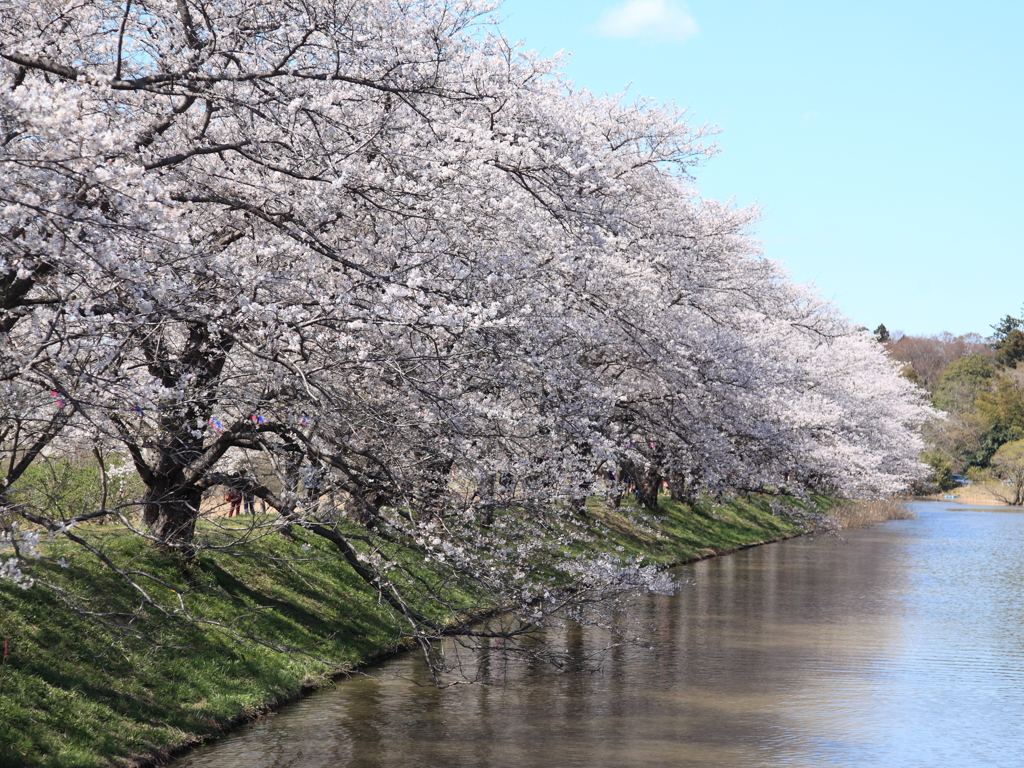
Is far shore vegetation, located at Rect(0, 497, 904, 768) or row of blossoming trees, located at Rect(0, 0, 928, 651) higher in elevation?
row of blossoming trees, located at Rect(0, 0, 928, 651)

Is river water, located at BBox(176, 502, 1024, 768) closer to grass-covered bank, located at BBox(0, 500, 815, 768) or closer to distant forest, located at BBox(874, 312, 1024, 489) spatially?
grass-covered bank, located at BBox(0, 500, 815, 768)

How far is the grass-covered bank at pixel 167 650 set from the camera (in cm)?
1102

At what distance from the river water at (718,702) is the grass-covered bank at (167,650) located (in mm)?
562

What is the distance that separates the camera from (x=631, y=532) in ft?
108

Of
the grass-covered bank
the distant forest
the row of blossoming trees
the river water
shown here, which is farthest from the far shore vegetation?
the distant forest

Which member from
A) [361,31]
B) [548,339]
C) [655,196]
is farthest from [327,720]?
[655,196]

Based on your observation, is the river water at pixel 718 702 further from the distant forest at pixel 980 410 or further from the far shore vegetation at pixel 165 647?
the distant forest at pixel 980 410

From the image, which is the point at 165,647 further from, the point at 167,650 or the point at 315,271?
the point at 315,271

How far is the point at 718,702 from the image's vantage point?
592 inches

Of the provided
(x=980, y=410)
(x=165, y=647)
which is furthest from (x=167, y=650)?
(x=980, y=410)

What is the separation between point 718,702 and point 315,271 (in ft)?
28.3

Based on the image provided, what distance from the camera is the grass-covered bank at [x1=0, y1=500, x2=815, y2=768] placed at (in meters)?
11.0

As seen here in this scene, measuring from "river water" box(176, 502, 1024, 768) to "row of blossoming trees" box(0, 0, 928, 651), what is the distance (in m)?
1.77

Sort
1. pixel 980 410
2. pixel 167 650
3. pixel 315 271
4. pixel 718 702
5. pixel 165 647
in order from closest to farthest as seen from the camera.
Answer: pixel 165 647
pixel 315 271
pixel 167 650
pixel 718 702
pixel 980 410
